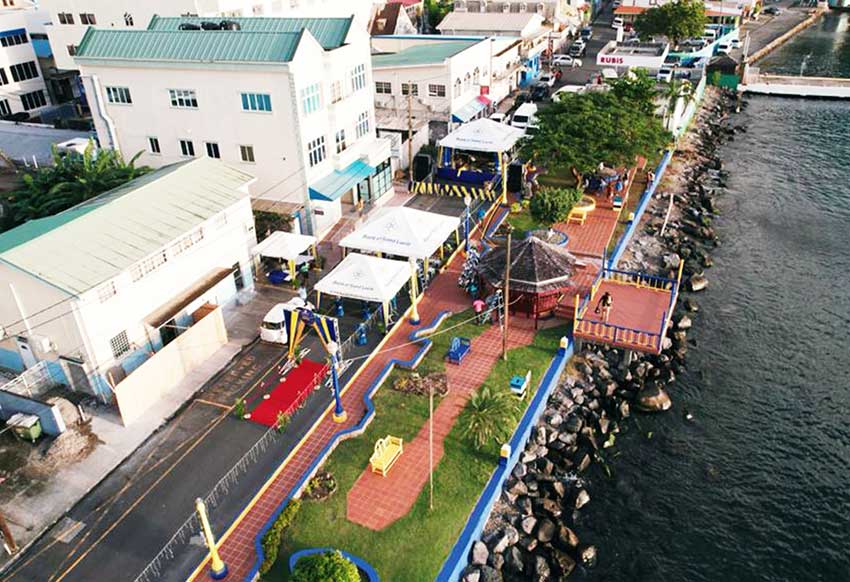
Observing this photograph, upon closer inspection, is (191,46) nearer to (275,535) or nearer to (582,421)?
(275,535)

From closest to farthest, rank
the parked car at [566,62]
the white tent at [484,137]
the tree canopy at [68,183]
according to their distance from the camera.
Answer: the tree canopy at [68,183], the white tent at [484,137], the parked car at [566,62]

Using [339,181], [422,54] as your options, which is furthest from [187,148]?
[422,54]

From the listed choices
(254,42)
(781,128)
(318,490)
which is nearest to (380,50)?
(254,42)

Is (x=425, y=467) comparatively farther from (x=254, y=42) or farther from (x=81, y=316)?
(x=254, y=42)

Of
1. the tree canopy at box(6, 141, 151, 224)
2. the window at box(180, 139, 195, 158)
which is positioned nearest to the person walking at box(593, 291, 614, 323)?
the window at box(180, 139, 195, 158)

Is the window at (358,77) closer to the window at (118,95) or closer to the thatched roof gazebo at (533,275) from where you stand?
the window at (118,95)

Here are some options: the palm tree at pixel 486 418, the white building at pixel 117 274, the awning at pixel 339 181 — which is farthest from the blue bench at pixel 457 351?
the awning at pixel 339 181
